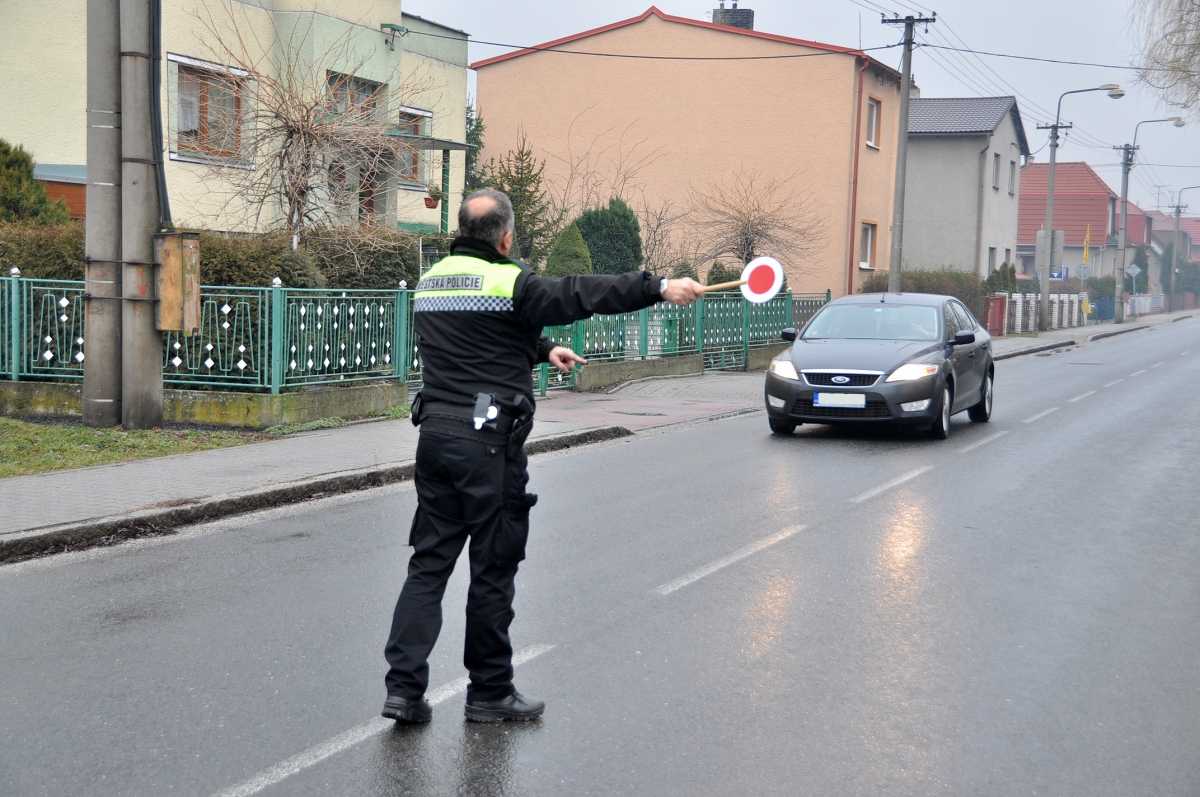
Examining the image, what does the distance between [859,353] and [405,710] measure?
925cm

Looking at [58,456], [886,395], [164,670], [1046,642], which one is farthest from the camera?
[886,395]

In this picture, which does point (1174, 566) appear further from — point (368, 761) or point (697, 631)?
point (368, 761)

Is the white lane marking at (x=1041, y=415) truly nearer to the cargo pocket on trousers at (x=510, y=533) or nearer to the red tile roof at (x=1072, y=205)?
the cargo pocket on trousers at (x=510, y=533)

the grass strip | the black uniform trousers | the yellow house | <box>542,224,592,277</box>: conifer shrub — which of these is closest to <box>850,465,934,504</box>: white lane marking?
the black uniform trousers

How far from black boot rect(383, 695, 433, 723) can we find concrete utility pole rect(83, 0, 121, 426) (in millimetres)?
7821

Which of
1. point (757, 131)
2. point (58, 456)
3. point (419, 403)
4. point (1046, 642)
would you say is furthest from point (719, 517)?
point (757, 131)

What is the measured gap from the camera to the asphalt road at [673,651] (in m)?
3.96

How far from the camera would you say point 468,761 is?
4000 millimetres

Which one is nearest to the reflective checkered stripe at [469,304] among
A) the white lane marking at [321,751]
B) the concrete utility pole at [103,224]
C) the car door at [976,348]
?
the white lane marking at [321,751]

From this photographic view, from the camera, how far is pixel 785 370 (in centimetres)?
1265

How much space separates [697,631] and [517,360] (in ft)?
6.13

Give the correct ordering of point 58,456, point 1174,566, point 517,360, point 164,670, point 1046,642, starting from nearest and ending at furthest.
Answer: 1. point 517,360
2. point 164,670
3. point 1046,642
4. point 1174,566
5. point 58,456

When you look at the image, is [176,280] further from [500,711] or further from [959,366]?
[959,366]

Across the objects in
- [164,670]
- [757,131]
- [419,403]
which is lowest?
[164,670]
